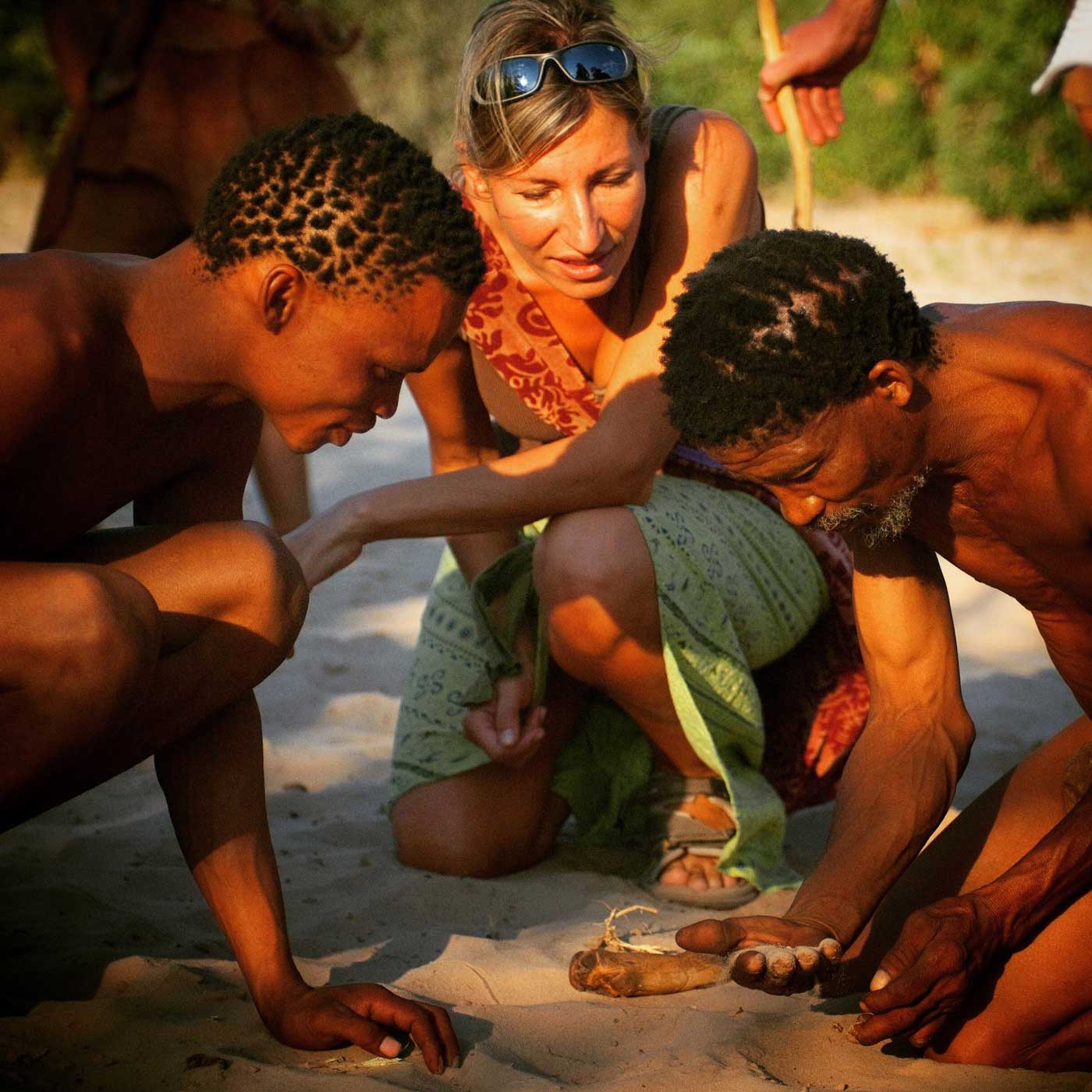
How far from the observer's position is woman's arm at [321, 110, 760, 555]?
2.89 meters

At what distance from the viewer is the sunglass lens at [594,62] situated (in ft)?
9.26

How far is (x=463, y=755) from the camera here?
3.26 m

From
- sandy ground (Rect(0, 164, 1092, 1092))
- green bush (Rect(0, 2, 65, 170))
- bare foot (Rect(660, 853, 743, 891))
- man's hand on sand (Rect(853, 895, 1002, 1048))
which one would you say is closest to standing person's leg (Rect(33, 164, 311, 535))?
sandy ground (Rect(0, 164, 1092, 1092))

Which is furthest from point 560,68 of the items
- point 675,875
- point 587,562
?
point 675,875

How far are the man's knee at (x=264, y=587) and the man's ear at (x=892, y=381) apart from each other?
2.98ft

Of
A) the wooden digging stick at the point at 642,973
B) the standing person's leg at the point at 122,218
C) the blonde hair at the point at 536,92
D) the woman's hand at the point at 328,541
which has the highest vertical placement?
the blonde hair at the point at 536,92

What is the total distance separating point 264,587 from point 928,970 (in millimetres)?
1103

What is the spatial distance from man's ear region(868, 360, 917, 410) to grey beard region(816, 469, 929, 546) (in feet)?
0.49

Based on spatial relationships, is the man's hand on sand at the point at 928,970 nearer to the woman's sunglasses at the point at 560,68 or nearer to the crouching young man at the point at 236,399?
the crouching young man at the point at 236,399

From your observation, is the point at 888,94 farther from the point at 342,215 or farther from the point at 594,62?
the point at 342,215

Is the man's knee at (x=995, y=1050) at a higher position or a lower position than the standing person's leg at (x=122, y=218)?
lower

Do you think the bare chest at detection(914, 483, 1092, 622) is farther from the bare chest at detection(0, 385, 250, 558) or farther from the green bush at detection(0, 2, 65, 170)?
the green bush at detection(0, 2, 65, 170)

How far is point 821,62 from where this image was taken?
12.1ft

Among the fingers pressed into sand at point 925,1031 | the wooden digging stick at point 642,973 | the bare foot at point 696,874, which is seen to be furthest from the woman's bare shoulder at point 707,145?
the fingers pressed into sand at point 925,1031
